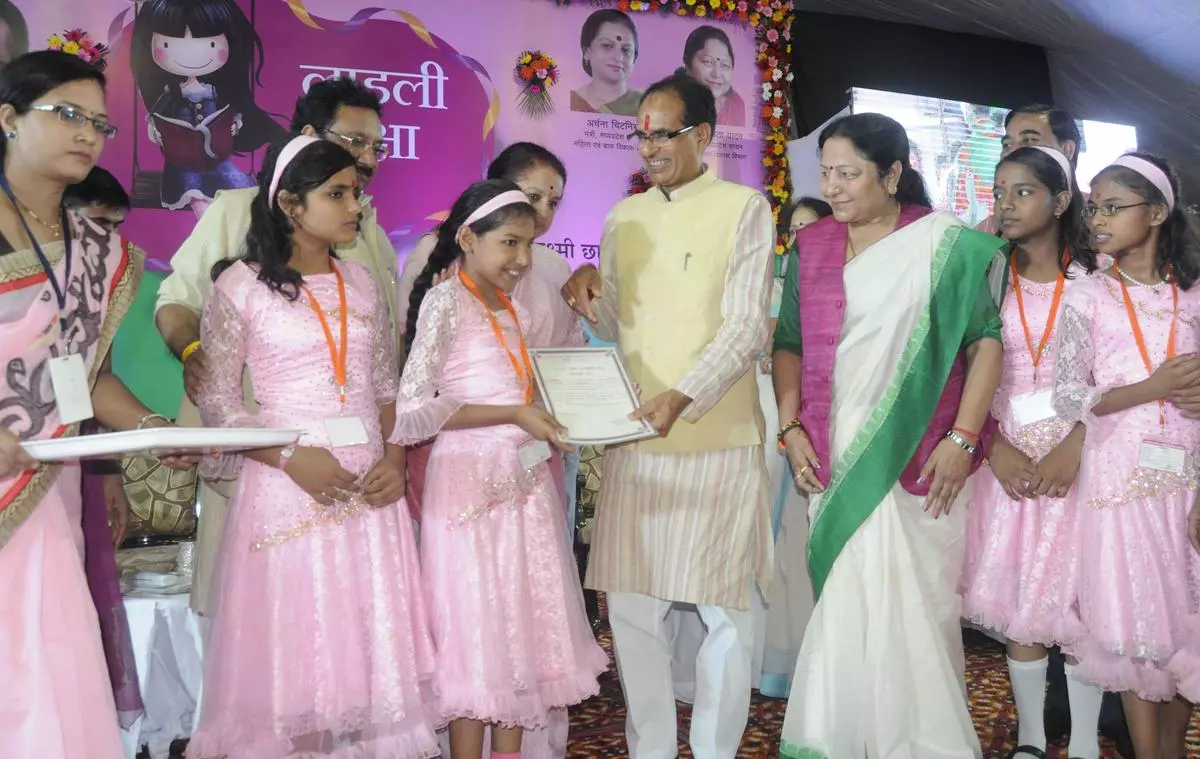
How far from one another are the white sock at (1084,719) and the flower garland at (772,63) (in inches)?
188

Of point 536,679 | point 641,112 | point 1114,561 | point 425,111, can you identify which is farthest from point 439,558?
point 425,111

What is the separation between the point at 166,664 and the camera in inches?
Result: 144

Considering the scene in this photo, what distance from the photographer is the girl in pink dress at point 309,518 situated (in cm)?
242

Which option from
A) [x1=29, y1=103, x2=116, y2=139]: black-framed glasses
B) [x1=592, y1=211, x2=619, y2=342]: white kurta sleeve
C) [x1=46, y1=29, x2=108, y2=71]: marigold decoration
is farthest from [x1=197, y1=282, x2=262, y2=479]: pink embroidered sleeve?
[x1=46, y1=29, x2=108, y2=71]: marigold decoration

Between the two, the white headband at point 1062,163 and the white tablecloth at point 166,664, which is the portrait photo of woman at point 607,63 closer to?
the white headband at point 1062,163

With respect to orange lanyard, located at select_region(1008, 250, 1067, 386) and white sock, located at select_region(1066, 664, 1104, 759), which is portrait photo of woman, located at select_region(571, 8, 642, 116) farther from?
white sock, located at select_region(1066, 664, 1104, 759)

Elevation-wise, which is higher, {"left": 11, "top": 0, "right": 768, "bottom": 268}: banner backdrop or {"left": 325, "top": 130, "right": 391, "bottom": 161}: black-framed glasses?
{"left": 11, "top": 0, "right": 768, "bottom": 268}: banner backdrop

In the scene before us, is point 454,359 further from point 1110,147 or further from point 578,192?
point 1110,147

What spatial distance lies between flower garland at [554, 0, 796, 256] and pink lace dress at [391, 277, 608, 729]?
509cm

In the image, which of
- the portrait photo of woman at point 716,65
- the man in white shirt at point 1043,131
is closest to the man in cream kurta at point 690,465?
the man in white shirt at point 1043,131

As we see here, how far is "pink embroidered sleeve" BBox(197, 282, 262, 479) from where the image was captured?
2.57 m

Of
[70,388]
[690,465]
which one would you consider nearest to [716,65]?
[690,465]

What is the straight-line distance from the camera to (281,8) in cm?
657

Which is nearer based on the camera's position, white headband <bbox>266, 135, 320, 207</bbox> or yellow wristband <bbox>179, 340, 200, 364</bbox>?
white headband <bbox>266, 135, 320, 207</bbox>
